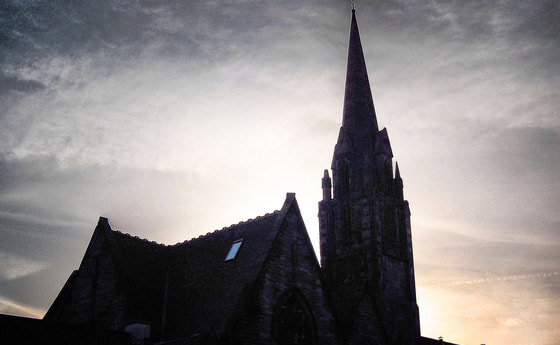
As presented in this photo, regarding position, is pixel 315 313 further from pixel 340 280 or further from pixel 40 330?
pixel 340 280

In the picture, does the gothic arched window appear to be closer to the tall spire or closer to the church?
the church

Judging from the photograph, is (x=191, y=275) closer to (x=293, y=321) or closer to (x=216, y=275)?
(x=216, y=275)

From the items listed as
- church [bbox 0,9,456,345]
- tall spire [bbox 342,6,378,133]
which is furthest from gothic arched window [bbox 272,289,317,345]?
tall spire [bbox 342,6,378,133]

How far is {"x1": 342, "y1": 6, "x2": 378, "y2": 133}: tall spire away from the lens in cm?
3838

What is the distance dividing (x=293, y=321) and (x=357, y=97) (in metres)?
24.1

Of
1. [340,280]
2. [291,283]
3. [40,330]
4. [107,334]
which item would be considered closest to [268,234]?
[291,283]

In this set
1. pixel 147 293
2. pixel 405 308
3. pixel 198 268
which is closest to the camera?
pixel 147 293

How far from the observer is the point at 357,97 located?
129 feet

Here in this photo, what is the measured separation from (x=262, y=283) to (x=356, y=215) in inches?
686

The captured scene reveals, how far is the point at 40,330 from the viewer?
15.9 meters

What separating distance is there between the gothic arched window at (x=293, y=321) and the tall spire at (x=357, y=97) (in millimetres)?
21093

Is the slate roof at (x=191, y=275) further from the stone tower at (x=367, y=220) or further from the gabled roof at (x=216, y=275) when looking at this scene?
the stone tower at (x=367, y=220)

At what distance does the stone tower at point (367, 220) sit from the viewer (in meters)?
32.0

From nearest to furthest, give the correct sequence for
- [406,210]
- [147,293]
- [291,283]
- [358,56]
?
[291,283] < [147,293] < [406,210] < [358,56]
